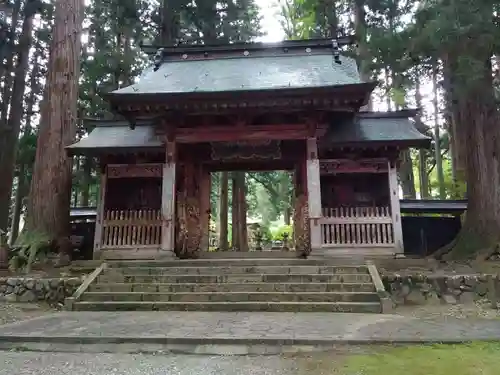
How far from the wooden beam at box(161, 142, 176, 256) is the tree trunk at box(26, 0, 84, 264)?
2267 mm

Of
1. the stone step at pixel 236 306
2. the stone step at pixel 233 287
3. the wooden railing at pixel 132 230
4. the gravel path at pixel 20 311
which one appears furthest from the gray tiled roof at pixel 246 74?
the gravel path at pixel 20 311

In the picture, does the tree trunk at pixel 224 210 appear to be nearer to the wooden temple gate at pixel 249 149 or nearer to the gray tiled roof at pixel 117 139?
the wooden temple gate at pixel 249 149

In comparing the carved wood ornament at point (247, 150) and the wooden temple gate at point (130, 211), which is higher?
the carved wood ornament at point (247, 150)

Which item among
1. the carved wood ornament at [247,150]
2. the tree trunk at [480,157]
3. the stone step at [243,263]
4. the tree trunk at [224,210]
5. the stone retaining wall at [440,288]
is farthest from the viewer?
the tree trunk at [224,210]

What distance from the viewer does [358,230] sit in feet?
28.2

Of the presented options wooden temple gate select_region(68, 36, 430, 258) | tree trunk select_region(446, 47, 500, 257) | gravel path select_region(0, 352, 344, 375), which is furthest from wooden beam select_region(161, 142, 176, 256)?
tree trunk select_region(446, 47, 500, 257)

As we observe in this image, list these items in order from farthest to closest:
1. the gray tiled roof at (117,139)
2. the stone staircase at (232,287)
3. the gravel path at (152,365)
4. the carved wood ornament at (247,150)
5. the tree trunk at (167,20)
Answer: the tree trunk at (167,20) < the carved wood ornament at (247,150) < the gray tiled roof at (117,139) < the stone staircase at (232,287) < the gravel path at (152,365)

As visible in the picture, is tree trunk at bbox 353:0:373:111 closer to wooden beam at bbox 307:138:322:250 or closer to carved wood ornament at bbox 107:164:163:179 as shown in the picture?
wooden beam at bbox 307:138:322:250

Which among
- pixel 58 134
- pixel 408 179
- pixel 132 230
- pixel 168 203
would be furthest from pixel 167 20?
pixel 408 179

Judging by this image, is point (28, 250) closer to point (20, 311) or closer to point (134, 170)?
point (20, 311)

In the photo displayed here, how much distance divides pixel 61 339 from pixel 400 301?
533cm

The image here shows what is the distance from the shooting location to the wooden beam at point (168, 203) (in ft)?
28.0

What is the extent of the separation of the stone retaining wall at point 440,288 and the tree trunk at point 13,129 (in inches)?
505

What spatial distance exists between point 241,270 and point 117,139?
17.4ft
